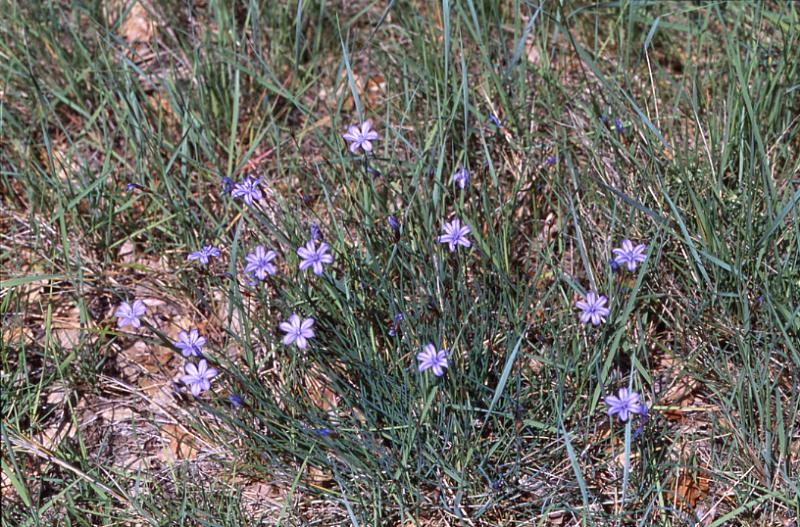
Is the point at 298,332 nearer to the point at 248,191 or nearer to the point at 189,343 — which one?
the point at 189,343

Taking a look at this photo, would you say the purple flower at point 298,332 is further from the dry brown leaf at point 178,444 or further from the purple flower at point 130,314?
the dry brown leaf at point 178,444

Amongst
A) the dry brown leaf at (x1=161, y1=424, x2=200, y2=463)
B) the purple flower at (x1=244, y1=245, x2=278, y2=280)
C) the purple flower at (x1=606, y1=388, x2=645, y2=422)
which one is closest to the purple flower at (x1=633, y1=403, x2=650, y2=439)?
the purple flower at (x1=606, y1=388, x2=645, y2=422)

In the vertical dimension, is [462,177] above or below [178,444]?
above

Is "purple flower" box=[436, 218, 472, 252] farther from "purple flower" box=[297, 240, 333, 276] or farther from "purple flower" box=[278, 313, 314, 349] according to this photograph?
"purple flower" box=[278, 313, 314, 349]

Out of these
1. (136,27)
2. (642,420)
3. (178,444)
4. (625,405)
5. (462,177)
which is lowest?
(178,444)

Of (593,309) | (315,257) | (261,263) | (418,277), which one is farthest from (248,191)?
(593,309)

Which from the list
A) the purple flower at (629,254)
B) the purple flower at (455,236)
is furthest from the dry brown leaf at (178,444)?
the purple flower at (629,254)

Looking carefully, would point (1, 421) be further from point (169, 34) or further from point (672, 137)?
point (672, 137)
